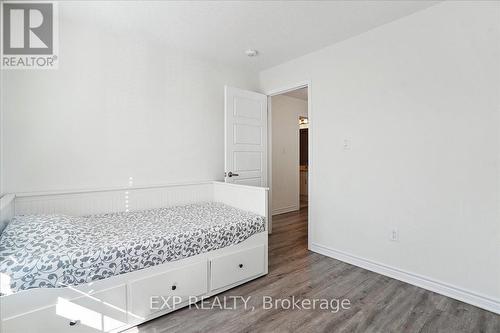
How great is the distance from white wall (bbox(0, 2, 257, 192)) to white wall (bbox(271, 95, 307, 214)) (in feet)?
6.20

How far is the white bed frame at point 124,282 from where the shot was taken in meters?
1.38

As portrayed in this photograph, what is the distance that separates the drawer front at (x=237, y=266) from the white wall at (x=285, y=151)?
251 cm

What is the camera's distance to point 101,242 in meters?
1.65

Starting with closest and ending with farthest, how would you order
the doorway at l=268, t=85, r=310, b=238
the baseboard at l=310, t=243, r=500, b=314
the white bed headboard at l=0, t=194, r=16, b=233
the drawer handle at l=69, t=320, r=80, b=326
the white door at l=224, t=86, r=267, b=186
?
the drawer handle at l=69, t=320, r=80, b=326
the white bed headboard at l=0, t=194, r=16, b=233
the baseboard at l=310, t=243, r=500, b=314
the white door at l=224, t=86, r=267, b=186
the doorway at l=268, t=85, r=310, b=238

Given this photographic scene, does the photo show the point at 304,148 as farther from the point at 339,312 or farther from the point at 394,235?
the point at 339,312

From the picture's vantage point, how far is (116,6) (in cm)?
212

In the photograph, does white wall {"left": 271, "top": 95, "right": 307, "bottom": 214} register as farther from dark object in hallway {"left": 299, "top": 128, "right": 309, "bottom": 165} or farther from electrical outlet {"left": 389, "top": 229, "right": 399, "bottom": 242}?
electrical outlet {"left": 389, "top": 229, "right": 399, "bottom": 242}

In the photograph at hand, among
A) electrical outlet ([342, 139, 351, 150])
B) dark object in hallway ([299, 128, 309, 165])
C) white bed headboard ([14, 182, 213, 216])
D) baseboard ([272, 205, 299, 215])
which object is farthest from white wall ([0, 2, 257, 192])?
dark object in hallway ([299, 128, 309, 165])

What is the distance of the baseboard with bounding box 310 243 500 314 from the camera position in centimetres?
185

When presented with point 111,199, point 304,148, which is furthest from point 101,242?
point 304,148

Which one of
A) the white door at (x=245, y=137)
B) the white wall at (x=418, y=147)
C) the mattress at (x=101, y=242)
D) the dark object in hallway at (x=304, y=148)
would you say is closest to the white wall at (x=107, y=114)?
the white door at (x=245, y=137)

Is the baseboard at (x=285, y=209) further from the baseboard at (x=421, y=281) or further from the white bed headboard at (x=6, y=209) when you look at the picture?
the white bed headboard at (x=6, y=209)

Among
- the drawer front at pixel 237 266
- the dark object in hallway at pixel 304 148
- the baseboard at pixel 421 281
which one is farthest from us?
the dark object in hallway at pixel 304 148

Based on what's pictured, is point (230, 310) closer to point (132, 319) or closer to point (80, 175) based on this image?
point (132, 319)
